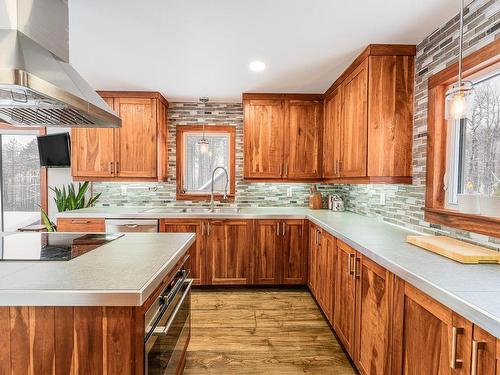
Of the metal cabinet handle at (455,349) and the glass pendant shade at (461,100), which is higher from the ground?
the glass pendant shade at (461,100)

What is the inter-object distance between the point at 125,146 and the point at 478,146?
359cm

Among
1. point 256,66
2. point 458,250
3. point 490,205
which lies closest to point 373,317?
point 458,250

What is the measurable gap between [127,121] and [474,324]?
148 inches

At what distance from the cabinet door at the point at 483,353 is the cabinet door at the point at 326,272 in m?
1.47

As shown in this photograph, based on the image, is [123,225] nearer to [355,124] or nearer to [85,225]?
[85,225]

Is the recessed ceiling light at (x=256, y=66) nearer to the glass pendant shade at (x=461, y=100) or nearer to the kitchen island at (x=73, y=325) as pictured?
the glass pendant shade at (x=461, y=100)

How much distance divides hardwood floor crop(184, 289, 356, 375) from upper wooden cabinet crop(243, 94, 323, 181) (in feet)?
5.07

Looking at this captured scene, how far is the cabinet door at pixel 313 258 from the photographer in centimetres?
301

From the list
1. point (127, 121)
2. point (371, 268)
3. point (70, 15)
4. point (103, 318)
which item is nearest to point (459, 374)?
point (371, 268)

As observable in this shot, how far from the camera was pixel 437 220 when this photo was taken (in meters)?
1.97

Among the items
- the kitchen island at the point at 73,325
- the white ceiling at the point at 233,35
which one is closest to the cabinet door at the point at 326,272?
the white ceiling at the point at 233,35

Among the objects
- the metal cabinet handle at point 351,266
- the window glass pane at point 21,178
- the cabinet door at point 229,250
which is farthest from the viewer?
the window glass pane at point 21,178

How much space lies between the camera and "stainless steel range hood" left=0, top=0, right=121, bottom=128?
1.21 metres

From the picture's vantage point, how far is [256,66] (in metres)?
2.76
